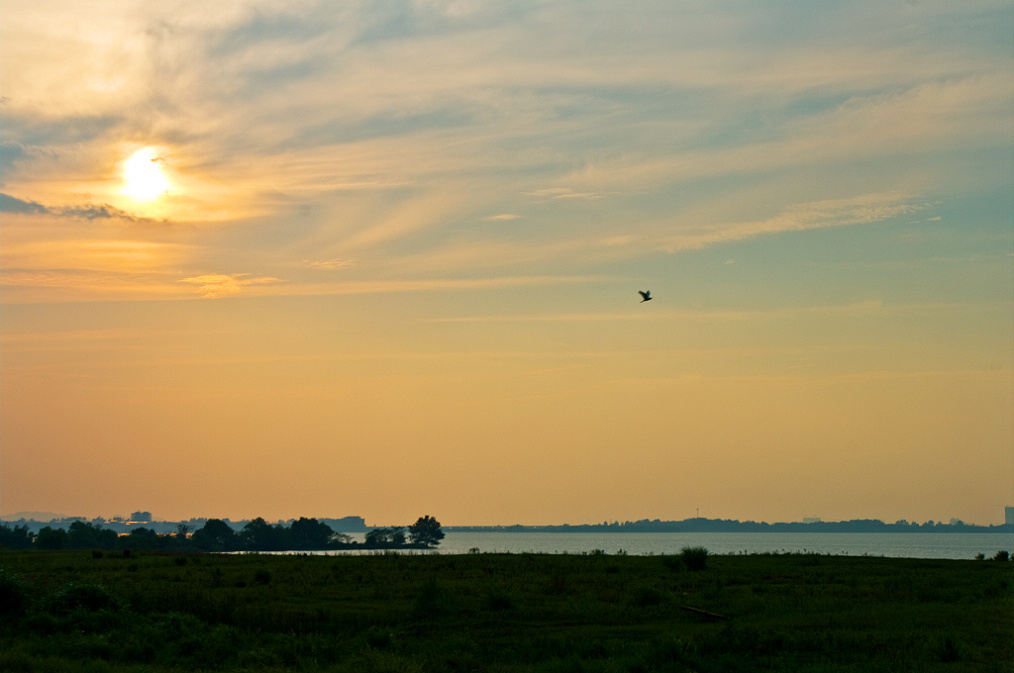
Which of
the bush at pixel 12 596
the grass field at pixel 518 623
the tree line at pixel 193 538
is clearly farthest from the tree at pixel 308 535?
Result: the bush at pixel 12 596

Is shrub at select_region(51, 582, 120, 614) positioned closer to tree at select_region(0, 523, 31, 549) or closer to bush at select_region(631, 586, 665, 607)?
bush at select_region(631, 586, 665, 607)

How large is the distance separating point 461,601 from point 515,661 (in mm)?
9976

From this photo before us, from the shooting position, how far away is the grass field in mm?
24172

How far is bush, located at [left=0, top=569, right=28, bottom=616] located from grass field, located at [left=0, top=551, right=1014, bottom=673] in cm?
4

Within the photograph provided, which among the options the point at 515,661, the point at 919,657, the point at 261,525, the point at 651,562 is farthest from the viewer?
the point at 261,525

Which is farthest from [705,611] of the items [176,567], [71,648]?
[176,567]

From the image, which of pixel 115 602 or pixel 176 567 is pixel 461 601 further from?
pixel 176 567

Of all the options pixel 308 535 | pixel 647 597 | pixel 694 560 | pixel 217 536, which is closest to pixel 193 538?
pixel 217 536

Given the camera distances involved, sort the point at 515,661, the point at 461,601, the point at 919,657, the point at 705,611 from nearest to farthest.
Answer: the point at 919,657, the point at 515,661, the point at 705,611, the point at 461,601

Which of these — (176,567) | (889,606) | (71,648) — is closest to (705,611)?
(889,606)

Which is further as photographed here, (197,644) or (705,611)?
(705,611)

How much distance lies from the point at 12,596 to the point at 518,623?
17042mm

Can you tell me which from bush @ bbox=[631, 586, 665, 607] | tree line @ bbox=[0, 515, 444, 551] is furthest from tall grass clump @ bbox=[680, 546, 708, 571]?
tree line @ bbox=[0, 515, 444, 551]

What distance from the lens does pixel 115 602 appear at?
3200 centimetres
